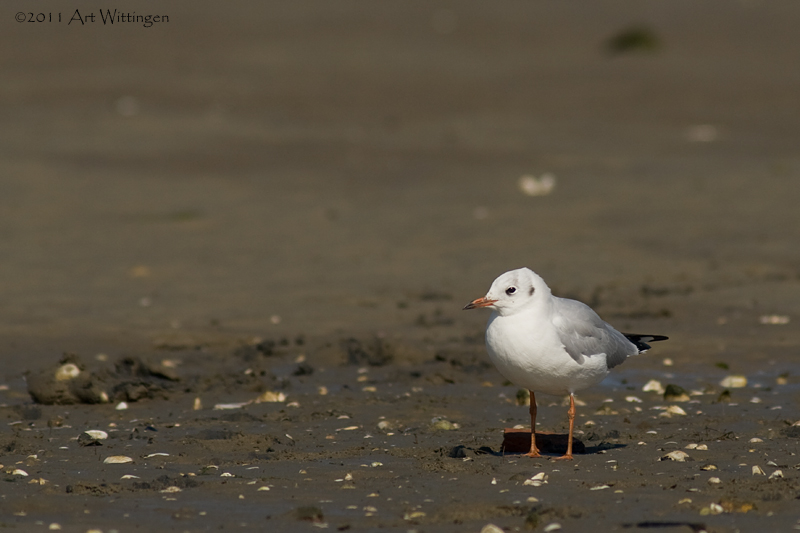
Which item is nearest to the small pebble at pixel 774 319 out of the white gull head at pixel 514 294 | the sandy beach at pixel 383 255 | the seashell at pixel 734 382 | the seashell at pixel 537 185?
the sandy beach at pixel 383 255

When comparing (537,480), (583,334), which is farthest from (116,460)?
(583,334)

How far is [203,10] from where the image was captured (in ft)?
91.5

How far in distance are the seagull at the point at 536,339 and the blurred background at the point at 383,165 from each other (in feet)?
14.0

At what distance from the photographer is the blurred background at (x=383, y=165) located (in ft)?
39.8

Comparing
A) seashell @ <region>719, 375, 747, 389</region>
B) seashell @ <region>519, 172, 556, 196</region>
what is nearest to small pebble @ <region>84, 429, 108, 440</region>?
seashell @ <region>719, 375, 747, 389</region>

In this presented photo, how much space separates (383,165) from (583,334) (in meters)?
12.2

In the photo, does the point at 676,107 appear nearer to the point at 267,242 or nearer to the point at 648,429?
the point at 267,242

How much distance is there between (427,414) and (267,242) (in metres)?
7.12

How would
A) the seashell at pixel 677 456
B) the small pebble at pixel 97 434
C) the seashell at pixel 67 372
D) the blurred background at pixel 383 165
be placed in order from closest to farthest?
the seashell at pixel 677 456 < the small pebble at pixel 97 434 < the seashell at pixel 67 372 < the blurred background at pixel 383 165

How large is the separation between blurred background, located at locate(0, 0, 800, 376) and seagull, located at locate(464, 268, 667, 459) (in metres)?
4.26

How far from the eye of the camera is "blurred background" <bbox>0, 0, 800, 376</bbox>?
12133 millimetres

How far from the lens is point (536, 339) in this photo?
657 centimetres

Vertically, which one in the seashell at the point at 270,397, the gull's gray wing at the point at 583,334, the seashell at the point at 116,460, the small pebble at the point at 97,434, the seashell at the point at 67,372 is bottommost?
the seashell at the point at 116,460

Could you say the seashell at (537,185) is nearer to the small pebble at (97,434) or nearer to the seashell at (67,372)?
the seashell at (67,372)
